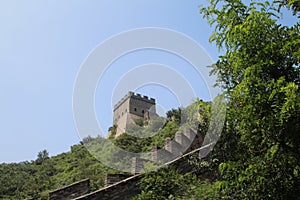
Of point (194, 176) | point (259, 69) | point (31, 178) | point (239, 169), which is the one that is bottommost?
point (239, 169)

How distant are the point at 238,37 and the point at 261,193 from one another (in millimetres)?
2132

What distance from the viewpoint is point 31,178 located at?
3712 cm

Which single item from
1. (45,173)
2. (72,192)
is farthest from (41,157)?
(72,192)

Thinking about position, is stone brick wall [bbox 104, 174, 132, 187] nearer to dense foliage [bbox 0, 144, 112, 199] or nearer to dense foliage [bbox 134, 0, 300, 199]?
dense foliage [bbox 134, 0, 300, 199]

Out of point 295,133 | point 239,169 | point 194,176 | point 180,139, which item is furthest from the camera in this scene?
point 180,139

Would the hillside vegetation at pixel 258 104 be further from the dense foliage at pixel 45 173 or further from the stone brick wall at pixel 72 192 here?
the dense foliage at pixel 45 173

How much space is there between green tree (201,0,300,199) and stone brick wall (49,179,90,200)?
381cm

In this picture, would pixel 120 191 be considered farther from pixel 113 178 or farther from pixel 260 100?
pixel 260 100

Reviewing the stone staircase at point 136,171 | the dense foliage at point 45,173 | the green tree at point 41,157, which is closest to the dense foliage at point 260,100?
the stone staircase at point 136,171

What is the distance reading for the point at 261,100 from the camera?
210 inches

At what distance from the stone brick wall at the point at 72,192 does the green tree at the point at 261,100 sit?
12.5 ft

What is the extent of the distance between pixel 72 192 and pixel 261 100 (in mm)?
5266

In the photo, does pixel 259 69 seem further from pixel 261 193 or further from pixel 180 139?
pixel 180 139

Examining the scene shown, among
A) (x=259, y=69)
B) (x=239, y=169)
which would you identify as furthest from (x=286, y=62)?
A: (x=239, y=169)
